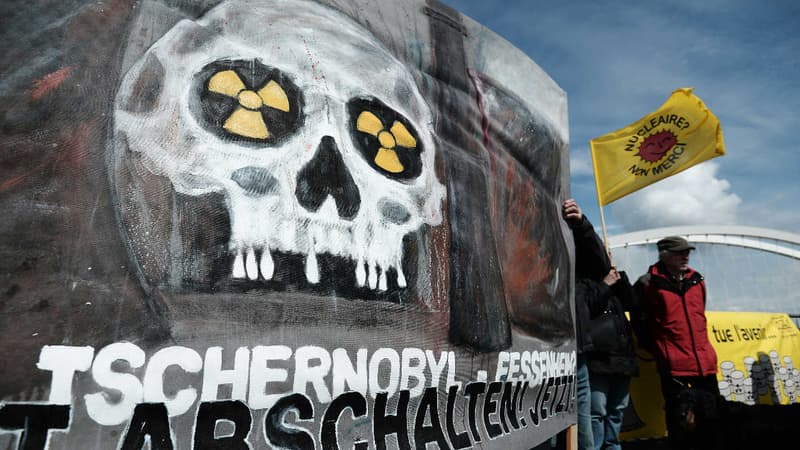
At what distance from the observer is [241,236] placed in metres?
1.30

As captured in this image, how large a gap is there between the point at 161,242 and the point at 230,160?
26 centimetres

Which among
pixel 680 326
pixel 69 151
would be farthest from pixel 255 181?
pixel 680 326

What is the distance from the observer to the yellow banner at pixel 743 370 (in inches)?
191

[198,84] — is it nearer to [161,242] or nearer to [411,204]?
[161,242]

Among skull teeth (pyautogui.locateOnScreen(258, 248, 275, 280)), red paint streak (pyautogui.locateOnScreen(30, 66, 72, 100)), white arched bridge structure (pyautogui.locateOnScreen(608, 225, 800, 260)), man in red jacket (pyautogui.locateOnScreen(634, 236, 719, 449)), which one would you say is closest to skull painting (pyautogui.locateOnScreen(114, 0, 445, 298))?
skull teeth (pyautogui.locateOnScreen(258, 248, 275, 280))

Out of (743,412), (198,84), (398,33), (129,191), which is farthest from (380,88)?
(743,412)

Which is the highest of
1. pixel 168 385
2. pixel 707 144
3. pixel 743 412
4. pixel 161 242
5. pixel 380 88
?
pixel 707 144

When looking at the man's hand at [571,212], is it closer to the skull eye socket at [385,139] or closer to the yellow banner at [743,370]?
the skull eye socket at [385,139]

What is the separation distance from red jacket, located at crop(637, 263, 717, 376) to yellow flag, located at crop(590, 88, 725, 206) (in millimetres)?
758

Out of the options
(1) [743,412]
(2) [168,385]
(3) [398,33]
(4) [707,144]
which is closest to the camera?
(2) [168,385]

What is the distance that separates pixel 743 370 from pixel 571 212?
404 cm

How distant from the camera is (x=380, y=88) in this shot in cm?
176

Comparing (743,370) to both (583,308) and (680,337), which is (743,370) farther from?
(583,308)

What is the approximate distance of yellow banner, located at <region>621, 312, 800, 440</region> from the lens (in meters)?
4.85
